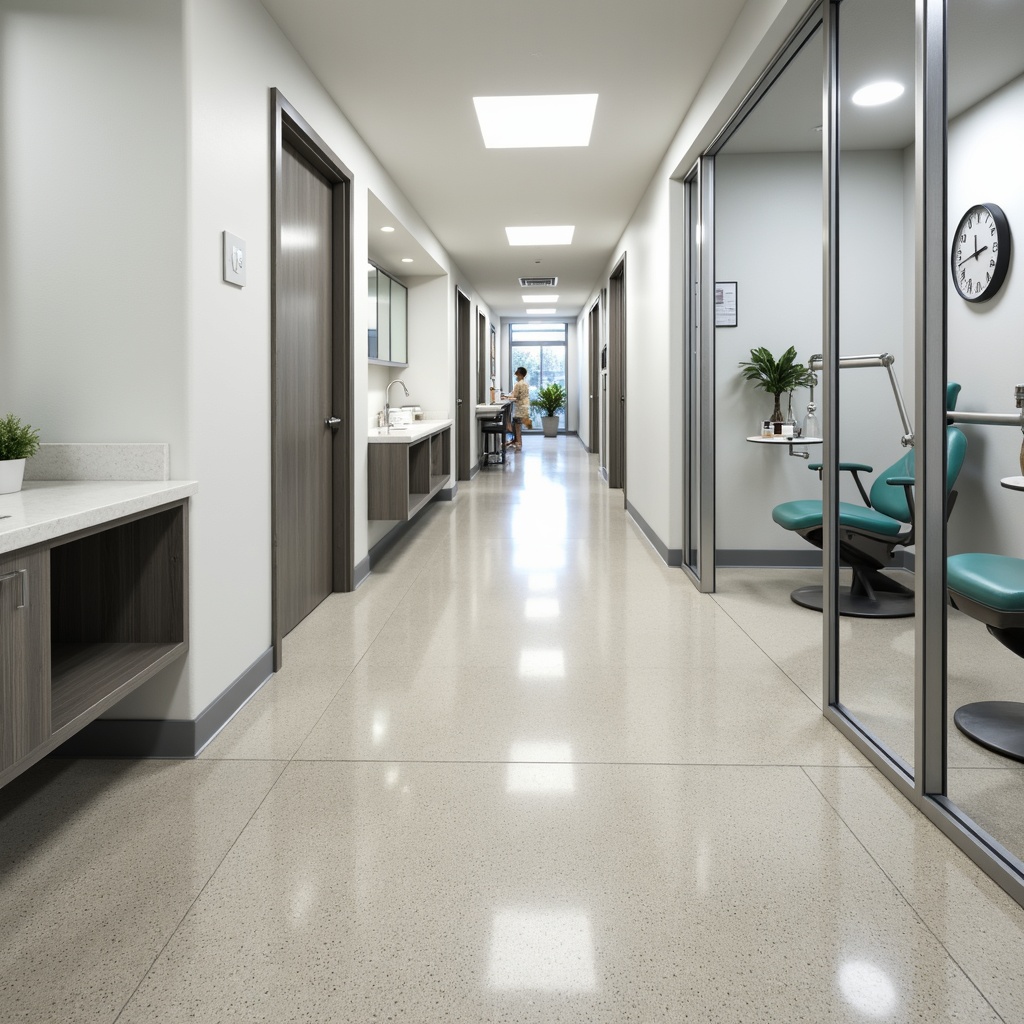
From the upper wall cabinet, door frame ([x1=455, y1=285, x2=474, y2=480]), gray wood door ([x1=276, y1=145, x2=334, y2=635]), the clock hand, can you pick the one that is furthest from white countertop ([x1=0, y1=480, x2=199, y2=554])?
door frame ([x1=455, y1=285, x2=474, y2=480])

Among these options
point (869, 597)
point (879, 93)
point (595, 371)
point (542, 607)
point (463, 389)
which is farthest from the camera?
point (595, 371)

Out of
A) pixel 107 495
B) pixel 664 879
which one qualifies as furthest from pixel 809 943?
pixel 107 495

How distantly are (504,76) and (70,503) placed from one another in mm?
2823

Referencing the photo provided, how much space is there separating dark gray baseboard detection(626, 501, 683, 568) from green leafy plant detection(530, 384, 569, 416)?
10707 millimetres

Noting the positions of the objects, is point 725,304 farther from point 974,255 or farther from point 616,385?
point 616,385

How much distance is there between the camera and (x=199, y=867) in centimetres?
172

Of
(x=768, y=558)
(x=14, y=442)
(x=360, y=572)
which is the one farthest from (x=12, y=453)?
(x=768, y=558)

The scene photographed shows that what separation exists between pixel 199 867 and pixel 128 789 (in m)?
0.48

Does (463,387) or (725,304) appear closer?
(725,304)

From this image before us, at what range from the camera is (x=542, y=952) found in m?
1.45

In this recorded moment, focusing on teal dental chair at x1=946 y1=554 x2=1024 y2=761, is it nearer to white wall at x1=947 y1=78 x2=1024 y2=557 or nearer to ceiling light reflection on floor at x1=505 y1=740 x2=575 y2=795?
white wall at x1=947 y1=78 x2=1024 y2=557

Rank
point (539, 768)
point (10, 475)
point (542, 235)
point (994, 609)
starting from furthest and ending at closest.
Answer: point (542, 235)
point (539, 768)
point (994, 609)
point (10, 475)

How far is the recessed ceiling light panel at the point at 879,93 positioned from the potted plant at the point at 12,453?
317cm

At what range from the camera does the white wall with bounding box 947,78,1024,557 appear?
209cm
